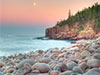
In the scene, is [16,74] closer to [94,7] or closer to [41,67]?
[41,67]

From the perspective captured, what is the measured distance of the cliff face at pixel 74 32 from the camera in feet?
119

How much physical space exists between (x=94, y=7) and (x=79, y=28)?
21.5 ft

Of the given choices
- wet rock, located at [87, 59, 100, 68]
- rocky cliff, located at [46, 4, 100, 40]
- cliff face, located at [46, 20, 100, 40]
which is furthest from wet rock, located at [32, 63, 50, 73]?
rocky cliff, located at [46, 4, 100, 40]

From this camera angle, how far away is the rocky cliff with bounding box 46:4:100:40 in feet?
121

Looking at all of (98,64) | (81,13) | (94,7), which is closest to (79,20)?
(81,13)

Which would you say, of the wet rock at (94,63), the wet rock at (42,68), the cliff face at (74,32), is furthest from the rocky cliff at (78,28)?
the wet rock at (42,68)

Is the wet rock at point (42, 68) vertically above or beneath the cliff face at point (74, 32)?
beneath

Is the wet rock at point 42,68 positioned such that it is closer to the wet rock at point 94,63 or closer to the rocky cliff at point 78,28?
the wet rock at point 94,63

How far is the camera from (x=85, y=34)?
3628 centimetres

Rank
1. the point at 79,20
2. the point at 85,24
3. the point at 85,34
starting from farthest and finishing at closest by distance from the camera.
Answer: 1. the point at 79,20
2. the point at 85,24
3. the point at 85,34

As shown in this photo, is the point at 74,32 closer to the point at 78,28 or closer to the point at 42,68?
the point at 78,28

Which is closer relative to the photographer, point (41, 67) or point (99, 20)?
point (41, 67)

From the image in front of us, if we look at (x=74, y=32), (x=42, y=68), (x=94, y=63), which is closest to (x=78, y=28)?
(x=74, y=32)

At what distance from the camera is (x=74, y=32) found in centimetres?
4162
